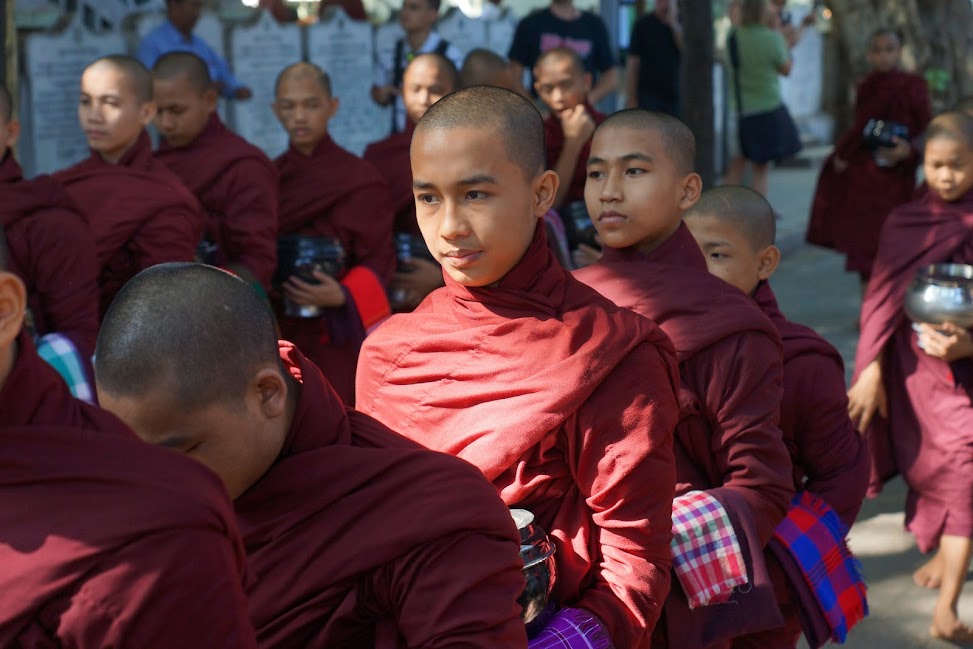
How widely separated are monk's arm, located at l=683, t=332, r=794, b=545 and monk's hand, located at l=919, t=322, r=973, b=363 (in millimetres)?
1531

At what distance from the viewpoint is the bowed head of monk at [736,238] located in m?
3.20

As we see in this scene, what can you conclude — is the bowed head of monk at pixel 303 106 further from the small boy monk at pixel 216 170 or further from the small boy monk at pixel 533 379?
the small boy monk at pixel 533 379

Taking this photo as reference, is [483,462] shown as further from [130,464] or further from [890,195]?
A: [890,195]

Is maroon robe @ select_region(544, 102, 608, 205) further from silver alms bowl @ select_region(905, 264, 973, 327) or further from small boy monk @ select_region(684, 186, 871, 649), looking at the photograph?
small boy monk @ select_region(684, 186, 871, 649)

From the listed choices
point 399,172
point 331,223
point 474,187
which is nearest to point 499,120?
point 474,187

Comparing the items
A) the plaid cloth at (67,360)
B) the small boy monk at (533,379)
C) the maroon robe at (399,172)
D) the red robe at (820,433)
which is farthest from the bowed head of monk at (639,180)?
the maroon robe at (399,172)

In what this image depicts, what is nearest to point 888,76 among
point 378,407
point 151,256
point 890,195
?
point 890,195

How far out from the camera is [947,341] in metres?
3.96

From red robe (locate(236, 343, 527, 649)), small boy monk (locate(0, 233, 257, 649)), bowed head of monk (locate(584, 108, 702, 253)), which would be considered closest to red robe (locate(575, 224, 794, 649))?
bowed head of monk (locate(584, 108, 702, 253))

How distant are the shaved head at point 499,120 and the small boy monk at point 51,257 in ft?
5.26

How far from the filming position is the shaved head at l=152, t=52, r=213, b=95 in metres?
4.66

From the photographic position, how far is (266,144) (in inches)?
289

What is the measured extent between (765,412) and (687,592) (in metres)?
0.39

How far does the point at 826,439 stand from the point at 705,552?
26.7 inches
